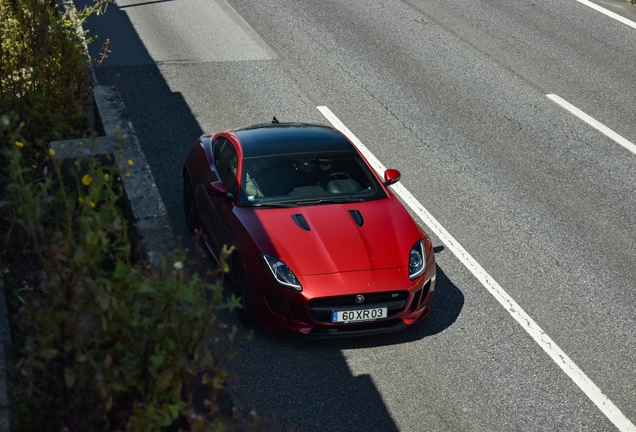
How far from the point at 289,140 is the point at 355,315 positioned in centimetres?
237

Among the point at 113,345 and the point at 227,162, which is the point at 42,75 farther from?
the point at 113,345

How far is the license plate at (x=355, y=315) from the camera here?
7.30 m

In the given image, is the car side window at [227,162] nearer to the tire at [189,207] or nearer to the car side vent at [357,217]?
the tire at [189,207]

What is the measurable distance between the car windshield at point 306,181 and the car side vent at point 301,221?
0.77ft

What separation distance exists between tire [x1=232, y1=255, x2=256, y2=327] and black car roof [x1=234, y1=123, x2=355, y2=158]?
128 cm

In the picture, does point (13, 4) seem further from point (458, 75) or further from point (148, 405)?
point (458, 75)

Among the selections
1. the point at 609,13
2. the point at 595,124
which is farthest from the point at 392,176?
the point at 609,13

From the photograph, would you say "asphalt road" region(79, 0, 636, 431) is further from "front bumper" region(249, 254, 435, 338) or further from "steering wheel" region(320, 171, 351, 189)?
"steering wheel" region(320, 171, 351, 189)

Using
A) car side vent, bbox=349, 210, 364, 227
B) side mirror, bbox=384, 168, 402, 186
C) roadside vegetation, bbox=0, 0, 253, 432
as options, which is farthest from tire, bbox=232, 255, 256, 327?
roadside vegetation, bbox=0, 0, 253, 432

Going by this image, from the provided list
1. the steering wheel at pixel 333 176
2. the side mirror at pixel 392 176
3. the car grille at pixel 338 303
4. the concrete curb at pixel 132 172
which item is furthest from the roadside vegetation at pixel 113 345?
the side mirror at pixel 392 176

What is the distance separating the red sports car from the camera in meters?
7.36

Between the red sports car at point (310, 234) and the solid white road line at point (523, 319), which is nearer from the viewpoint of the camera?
the solid white road line at point (523, 319)

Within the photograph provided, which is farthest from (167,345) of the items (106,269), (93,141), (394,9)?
(394,9)

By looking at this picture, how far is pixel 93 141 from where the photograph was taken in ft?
15.4
